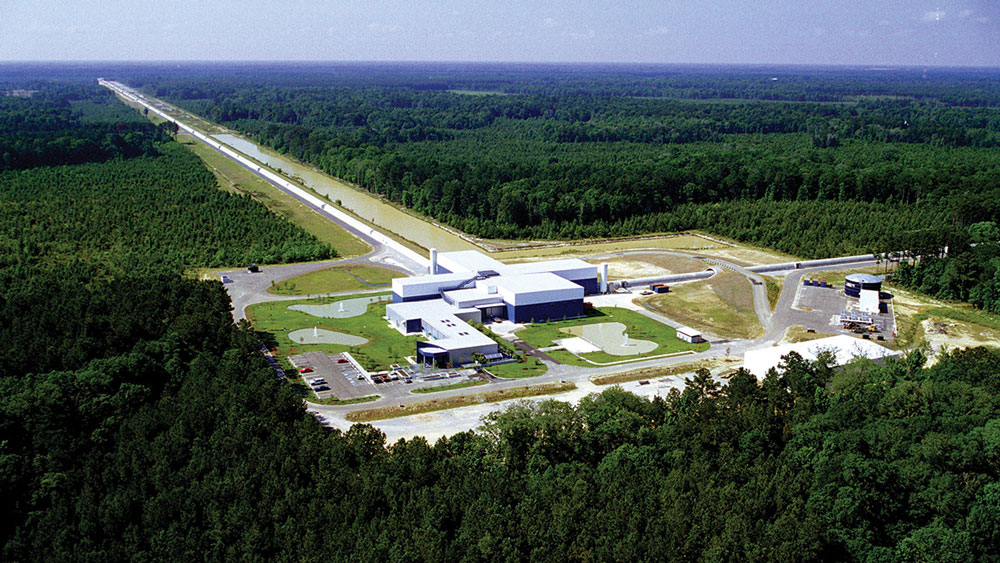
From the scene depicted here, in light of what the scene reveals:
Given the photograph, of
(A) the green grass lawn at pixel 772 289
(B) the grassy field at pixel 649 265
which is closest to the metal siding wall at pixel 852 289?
(A) the green grass lawn at pixel 772 289

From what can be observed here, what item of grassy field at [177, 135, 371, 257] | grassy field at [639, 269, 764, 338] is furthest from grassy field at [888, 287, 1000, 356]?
grassy field at [177, 135, 371, 257]

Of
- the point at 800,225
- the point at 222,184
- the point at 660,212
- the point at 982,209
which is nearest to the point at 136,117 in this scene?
the point at 222,184

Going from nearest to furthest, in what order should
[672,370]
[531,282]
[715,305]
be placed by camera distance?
1. [672,370]
2. [531,282]
3. [715,305]

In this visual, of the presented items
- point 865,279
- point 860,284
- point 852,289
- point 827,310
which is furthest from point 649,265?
point 865,279

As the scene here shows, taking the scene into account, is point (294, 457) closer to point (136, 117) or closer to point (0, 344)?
point (0, 344)

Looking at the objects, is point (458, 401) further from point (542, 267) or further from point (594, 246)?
point (594, 246)

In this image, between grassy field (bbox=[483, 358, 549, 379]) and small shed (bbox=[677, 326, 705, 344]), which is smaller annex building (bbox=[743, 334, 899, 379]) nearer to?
small shed (bbox=[677, 326, 705, 344])

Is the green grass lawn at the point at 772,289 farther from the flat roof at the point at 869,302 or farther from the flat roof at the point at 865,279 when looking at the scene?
the flat roof at the point at 869,302
